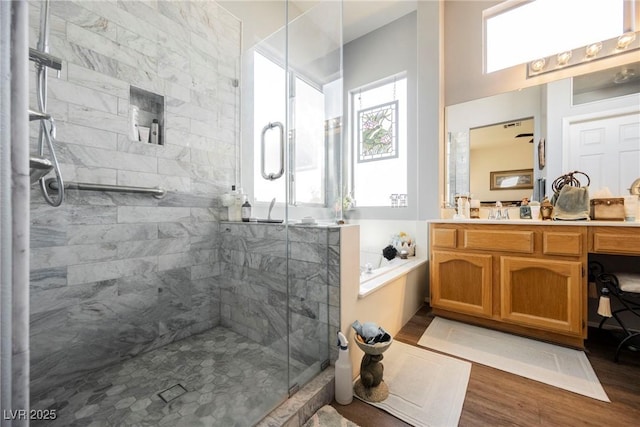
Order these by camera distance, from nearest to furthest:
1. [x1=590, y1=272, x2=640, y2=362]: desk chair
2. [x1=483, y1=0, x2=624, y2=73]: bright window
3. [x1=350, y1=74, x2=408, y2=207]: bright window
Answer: [x1=590, y1=272, x2=640, y2=362]: desk chair
[x1=483, y1=0, x2=624, y2=73]: bright window
[x1=350, y1=74, x2=408, y2=207]: bright window

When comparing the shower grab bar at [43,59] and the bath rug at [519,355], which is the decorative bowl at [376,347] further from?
A: the shower grab bar at [43,59]

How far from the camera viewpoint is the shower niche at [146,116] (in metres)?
1.61

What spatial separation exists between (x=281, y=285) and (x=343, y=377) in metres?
0.63

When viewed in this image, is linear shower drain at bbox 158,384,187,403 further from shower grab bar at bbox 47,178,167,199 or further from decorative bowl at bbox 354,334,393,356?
shower grab bar at bbox 47,178,167,199

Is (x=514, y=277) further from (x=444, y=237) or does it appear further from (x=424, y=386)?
(x=424, y=386)

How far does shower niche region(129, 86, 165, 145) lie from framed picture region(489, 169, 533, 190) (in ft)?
9.25

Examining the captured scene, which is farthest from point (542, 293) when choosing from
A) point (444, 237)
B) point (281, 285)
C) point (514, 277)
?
point (281, 285)

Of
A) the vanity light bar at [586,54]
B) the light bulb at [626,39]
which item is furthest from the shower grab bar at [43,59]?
the light bulb at [626,39]

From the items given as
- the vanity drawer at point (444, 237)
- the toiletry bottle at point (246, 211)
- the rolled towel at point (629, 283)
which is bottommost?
the rolled towel at point (629, 283)

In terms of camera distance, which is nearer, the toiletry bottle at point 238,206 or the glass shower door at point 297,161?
the glass shower door at point 297,161

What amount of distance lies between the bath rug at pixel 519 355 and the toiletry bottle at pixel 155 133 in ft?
7.85

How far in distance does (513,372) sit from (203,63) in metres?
3.03

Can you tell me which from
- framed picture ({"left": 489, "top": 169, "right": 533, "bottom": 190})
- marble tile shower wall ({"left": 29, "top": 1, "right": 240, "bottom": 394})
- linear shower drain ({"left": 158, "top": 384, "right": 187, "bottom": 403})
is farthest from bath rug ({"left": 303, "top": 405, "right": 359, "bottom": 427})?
framed picture ({"left": 489, "top": 169, "right": 533, "bottom": 190})

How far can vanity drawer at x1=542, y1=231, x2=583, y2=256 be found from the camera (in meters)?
1.64
